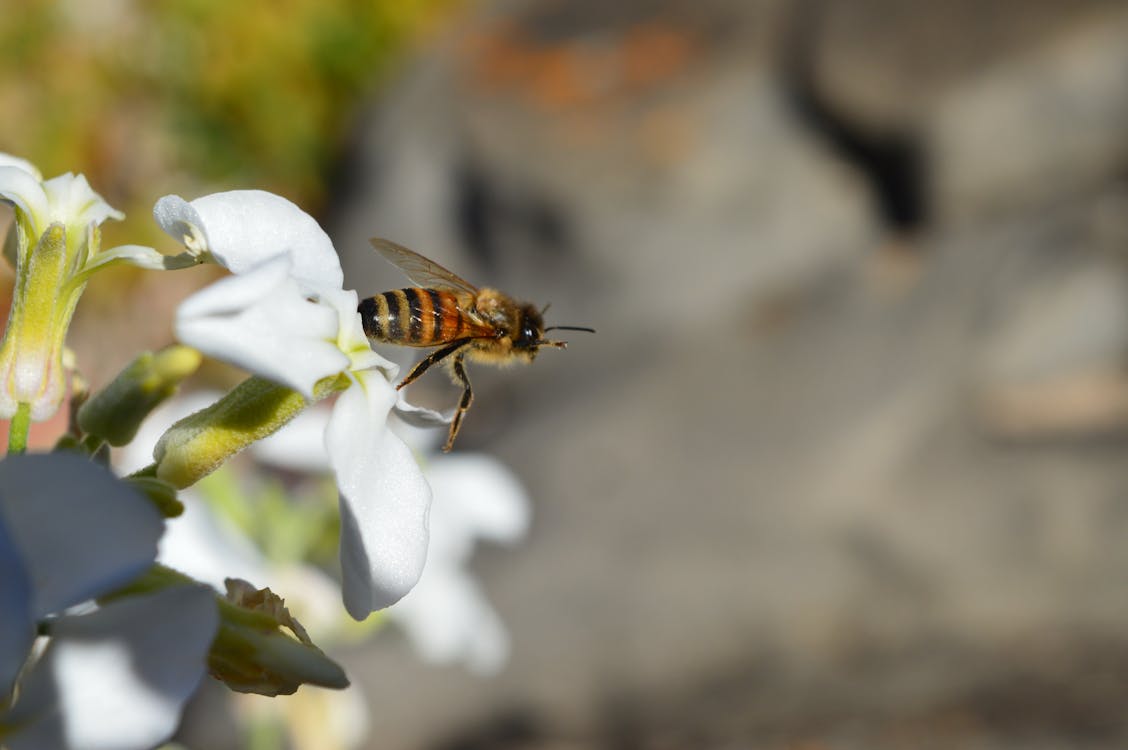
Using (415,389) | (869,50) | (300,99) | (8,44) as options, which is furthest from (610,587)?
(8,44)

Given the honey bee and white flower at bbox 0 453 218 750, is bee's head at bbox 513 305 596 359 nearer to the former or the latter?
the honey bee

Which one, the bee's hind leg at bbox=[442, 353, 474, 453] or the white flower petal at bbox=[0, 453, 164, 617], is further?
the bee's hind leg at bbox=[442, 353, 474, 453]

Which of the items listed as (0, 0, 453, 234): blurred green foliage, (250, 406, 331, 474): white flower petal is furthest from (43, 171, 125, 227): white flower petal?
(0, 0, 453, 234): blurred green foliage

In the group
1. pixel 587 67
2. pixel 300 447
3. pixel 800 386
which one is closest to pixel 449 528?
pixel 300 447

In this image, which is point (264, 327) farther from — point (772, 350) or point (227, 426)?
point (772, 350)

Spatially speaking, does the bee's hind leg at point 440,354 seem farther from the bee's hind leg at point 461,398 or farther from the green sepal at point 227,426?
the green sepal at point 227,426

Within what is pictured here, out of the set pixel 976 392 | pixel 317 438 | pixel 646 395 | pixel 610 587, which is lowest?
pixel 610 587

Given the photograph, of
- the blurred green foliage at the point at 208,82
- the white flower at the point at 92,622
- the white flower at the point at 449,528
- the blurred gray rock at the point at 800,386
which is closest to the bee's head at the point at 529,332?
the white flower at the point at 449,528

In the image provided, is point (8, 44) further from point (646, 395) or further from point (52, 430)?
point (52, 430)
